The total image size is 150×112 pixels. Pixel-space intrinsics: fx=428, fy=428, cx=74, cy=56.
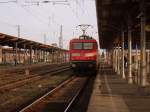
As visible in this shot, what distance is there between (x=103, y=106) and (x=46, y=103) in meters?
3.59

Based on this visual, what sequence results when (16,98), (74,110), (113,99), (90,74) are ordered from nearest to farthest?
1. (74,110)
2. (113,99)
3. (16,98)
4. (90,74)

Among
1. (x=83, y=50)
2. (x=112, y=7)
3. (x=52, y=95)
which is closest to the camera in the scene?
(x=52, y=95)

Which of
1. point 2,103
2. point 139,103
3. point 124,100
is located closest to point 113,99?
point 124,100

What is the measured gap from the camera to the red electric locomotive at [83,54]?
3519cm

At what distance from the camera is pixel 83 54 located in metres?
35.5

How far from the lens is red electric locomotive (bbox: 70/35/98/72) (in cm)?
3519

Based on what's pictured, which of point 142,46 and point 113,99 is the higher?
point 142,46

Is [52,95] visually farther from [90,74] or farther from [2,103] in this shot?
[90,74]

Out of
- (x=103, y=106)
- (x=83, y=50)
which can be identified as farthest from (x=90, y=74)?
(x=103, y=106)

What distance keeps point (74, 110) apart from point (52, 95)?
5.27 meters

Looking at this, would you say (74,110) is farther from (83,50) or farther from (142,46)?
(83,50)

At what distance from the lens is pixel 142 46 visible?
53.5ft

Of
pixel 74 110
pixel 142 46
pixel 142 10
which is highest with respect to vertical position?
pixel 142 10

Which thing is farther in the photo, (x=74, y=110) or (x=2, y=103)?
(x=2, y=103)
